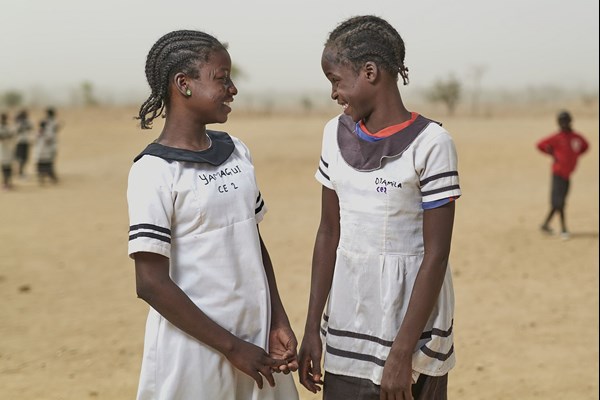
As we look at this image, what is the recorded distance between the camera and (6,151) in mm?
16594

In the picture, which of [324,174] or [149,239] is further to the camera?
[324,174]

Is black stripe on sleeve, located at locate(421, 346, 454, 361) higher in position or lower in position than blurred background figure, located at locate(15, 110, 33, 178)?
lower

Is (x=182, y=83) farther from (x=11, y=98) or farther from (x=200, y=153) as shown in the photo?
(x=11, y=98)

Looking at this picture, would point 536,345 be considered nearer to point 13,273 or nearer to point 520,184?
point 13,273

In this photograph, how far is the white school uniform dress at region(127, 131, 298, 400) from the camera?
2.22 meters

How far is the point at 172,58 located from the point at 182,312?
0.77m

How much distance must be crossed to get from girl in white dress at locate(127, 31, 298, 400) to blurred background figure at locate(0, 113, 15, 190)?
15.3 metres

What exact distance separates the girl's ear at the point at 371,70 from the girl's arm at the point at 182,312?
2.70 ft

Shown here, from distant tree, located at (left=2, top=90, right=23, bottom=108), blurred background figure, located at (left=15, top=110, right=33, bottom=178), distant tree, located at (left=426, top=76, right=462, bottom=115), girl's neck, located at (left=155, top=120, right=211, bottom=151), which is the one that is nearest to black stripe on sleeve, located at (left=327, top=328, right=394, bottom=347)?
girl's neck, located at (left=155, top=120, right=211, bottom=151)

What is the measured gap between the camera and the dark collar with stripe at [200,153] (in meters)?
2.28

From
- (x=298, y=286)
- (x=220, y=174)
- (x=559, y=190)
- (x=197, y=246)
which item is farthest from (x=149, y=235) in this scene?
(x=559, y=190)

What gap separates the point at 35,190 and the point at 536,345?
525 inches

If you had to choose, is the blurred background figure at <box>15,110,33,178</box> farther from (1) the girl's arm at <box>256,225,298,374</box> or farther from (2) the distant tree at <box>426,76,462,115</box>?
(2) the distant tree at <box>426,76,462,115</box>

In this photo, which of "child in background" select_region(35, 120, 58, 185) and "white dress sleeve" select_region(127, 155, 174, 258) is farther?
"child in background" select_region(35, 120, 58, 185)
